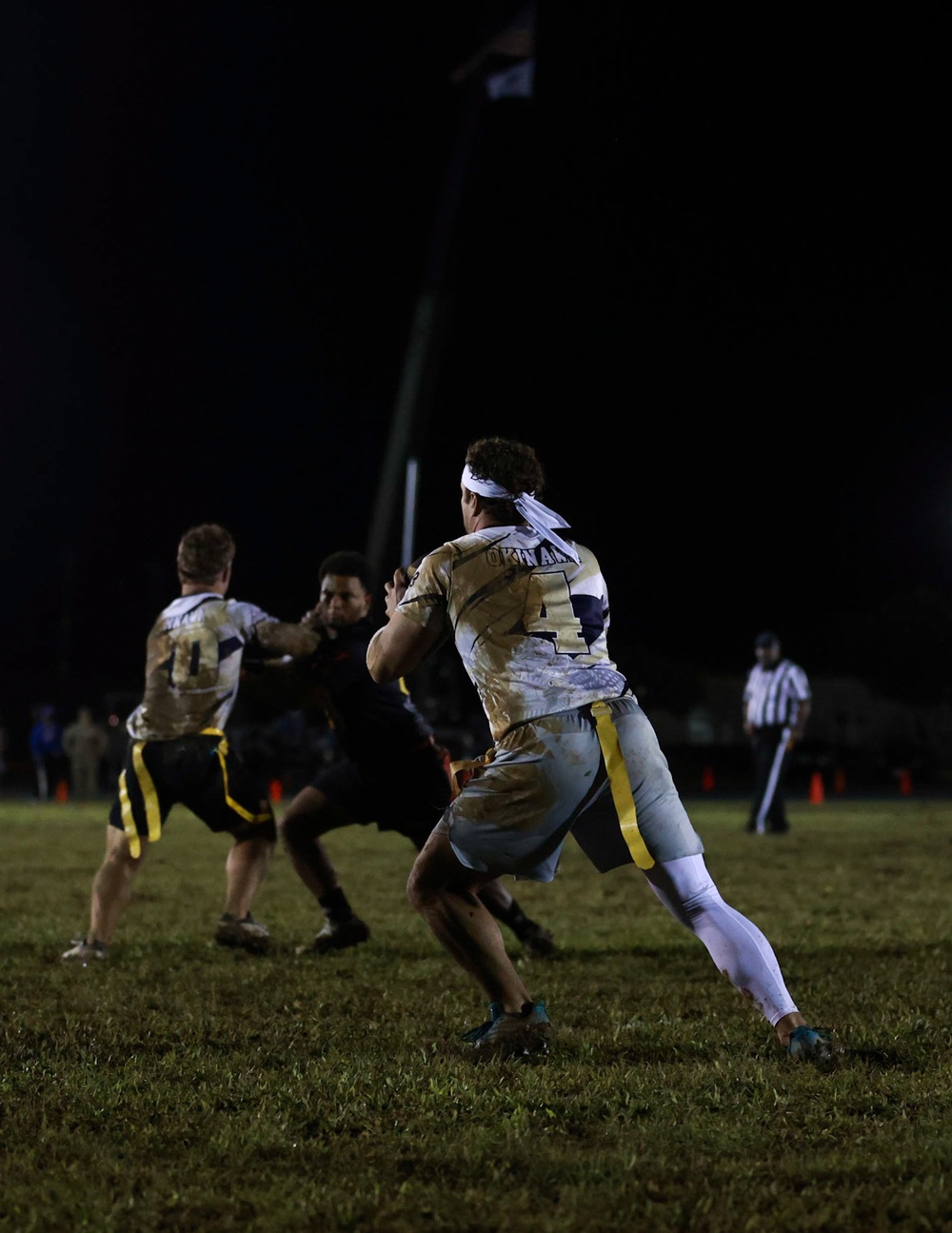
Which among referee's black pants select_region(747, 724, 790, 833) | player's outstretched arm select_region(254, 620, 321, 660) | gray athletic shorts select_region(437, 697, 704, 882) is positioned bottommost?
referee's black pants select_region(747, 724, 790, 833)

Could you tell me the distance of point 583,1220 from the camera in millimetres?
3127

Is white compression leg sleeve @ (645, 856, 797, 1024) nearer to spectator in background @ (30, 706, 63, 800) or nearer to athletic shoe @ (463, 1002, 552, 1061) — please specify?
athletic shoe @ (463, 1002, 552, 1061)

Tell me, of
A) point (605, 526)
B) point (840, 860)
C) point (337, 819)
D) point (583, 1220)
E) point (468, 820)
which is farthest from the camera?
point (605, 526)

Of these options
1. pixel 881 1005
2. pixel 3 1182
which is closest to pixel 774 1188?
pixel 3 1182

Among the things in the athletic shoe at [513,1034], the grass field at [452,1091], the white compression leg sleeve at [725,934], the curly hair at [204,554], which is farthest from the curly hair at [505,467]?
the curly hair at [204,554]

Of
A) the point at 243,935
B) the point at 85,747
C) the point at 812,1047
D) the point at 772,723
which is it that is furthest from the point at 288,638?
the point at 85,747

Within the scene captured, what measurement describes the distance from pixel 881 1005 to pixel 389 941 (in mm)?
3123

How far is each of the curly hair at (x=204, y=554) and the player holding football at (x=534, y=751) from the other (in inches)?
106

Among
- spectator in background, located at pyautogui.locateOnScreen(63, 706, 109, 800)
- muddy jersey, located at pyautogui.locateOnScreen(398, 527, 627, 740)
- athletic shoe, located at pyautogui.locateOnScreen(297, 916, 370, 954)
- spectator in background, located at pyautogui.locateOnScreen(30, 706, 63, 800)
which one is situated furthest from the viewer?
spectator in background, located at pyautogui.locateOnScreen(63, 706, 109, 800)

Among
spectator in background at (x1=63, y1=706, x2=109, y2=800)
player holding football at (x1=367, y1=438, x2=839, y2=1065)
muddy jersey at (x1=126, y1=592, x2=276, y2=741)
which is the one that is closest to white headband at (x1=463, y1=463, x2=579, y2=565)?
player holding football at (x1=367, y1=438, x2=839, y2=1065)

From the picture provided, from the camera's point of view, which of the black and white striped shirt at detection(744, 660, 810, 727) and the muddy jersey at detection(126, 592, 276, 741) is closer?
the muddy jersey at detection(126, 592, 276, 741)

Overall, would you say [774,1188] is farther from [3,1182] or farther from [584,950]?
[584,950]

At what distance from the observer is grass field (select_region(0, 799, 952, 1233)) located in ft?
10.7

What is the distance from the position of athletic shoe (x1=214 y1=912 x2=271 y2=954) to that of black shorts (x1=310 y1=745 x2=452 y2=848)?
0.82m
